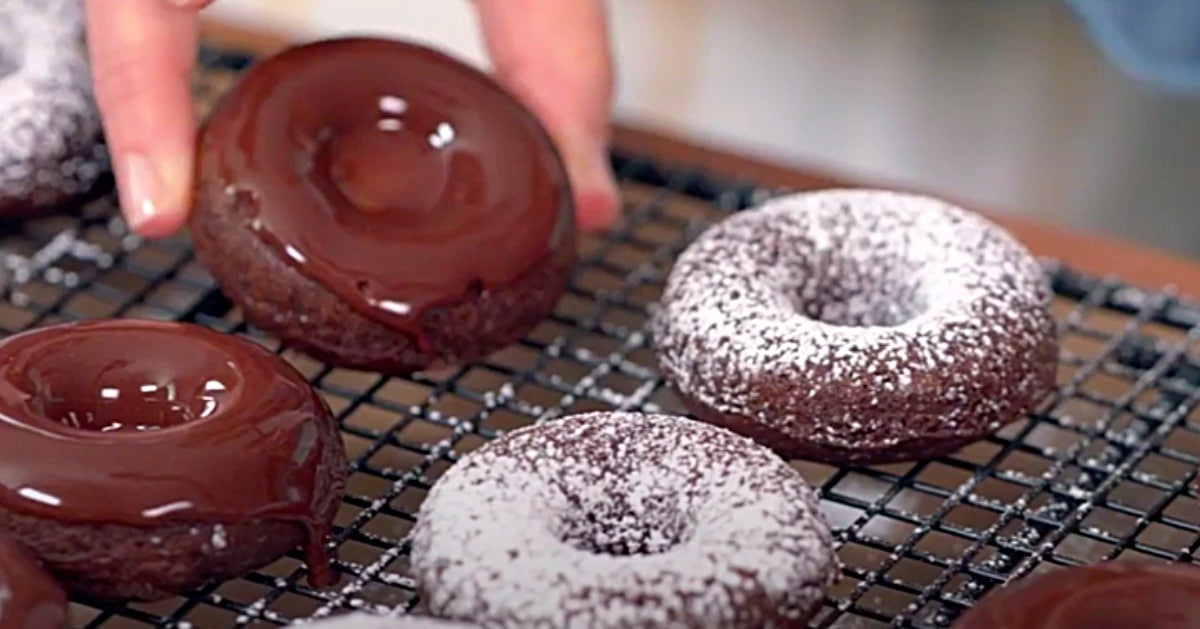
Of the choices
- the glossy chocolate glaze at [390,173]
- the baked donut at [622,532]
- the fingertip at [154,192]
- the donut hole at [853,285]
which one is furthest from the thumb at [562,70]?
the baked donut at [622,532]

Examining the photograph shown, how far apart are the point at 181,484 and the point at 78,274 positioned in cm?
53

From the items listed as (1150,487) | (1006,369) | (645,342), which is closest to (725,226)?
(645,342)

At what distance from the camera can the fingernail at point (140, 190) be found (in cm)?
164

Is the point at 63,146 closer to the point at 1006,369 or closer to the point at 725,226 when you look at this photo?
the point at 725,226

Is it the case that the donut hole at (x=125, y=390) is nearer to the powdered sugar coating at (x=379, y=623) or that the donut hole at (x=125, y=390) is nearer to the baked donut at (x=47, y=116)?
the powdered sugar coating at (x=379, y=623)

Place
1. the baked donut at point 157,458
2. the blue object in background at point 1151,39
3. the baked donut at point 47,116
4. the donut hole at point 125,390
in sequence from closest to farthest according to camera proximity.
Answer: the baked donut at point 157,458 → the donut hole at point 125,390 → the baked donut at point 47,116 → the blue object in background at point 1151,39

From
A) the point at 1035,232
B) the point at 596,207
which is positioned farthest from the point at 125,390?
the point at 1035,232

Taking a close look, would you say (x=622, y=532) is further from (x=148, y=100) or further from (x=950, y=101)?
(x=950, y=101)

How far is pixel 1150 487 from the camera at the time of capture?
153 cm

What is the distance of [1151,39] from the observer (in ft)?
6.70

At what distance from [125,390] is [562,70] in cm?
58

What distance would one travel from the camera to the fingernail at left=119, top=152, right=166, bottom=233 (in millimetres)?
1639

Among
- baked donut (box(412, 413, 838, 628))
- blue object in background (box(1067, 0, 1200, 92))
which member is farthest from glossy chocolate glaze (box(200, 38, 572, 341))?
blue object in background (box(1067, 0, 1200, 92))

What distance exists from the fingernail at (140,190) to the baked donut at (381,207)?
0.11 feet
